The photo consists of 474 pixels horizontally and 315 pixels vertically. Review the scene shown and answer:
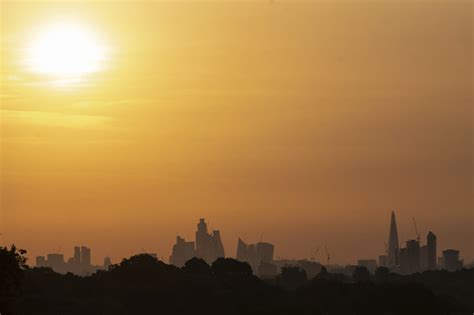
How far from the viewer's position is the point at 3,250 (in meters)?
135

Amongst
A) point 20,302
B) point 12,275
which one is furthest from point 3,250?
point 20,302

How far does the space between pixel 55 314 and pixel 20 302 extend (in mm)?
6546

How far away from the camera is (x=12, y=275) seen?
133500mm

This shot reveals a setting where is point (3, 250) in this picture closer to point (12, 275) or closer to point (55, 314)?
point (12, 275)

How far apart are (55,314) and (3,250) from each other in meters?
65.1

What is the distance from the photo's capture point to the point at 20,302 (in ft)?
636

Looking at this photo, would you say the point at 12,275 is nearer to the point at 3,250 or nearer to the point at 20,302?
the point at 3,250

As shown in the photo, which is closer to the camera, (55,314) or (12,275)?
(12,275)

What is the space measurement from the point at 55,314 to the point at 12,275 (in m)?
66.2

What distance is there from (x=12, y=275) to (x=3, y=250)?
283 centimetres

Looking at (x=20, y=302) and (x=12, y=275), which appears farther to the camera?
(x=20, y=302)

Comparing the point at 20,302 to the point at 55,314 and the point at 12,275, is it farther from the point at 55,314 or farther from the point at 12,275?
the point at 12,275

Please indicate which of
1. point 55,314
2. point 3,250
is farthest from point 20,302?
point 3,250
